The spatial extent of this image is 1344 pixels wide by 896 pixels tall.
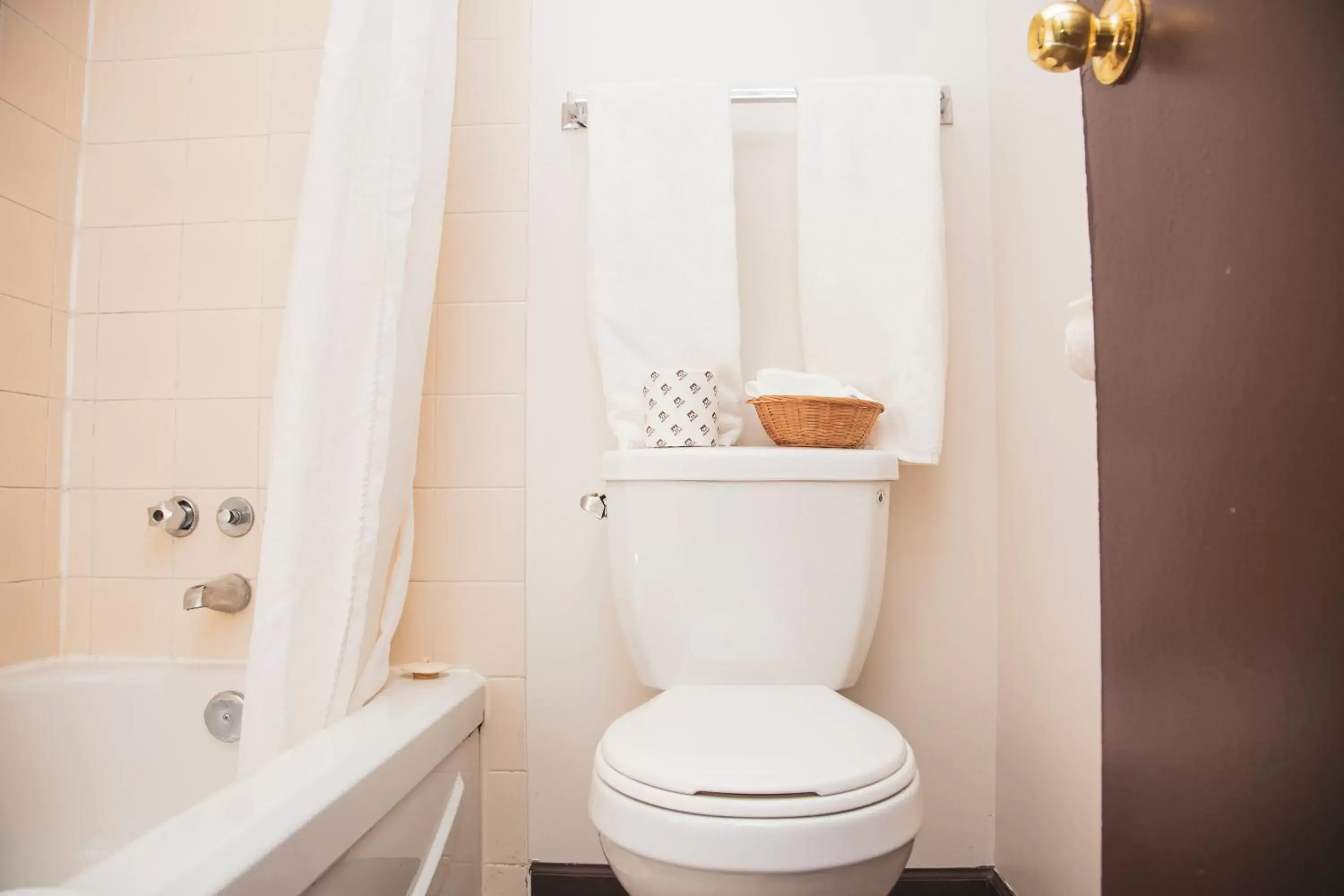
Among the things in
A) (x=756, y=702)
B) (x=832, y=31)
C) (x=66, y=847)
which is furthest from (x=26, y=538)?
(x=832, y=31)

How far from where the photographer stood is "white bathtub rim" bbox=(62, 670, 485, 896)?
61cm

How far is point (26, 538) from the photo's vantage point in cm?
136

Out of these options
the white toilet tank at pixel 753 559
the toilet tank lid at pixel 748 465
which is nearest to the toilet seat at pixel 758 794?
the white toilet tank at pixel 753 559

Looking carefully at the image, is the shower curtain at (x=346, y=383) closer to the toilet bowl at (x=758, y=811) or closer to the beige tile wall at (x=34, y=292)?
the toilet bowl at (x=758, y=811)

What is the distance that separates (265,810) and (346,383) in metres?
0.57

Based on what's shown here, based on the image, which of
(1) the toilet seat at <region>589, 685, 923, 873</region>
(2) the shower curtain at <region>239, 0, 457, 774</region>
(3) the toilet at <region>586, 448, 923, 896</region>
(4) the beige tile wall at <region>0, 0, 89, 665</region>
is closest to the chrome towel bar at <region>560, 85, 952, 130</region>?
(2) the shower curtain at <region>239, 0, 457, 774</region>

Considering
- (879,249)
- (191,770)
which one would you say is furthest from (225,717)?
(879,249)

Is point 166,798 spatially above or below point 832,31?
below

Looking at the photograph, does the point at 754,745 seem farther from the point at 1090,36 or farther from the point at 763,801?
the point at 1090,36

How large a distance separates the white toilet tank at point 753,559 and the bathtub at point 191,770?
0.37 meters

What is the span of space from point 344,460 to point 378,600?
0.22 meters

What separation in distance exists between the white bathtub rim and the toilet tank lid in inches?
17.9

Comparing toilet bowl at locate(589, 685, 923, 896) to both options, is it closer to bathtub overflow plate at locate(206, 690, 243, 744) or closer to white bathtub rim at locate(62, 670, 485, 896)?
white bathtub rim at locate(62, 670, 485, 896)

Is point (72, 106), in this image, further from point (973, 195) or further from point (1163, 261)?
point (1163, 261)
